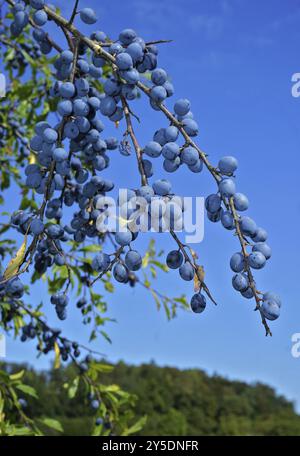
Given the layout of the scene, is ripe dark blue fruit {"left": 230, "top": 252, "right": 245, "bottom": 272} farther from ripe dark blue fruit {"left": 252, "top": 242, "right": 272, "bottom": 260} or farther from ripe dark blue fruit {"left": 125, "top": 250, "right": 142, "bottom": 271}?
ripe dark blue fruit {"left": 125, "top": 250, "right": 142, "bottom": 271}

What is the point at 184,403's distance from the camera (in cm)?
3703

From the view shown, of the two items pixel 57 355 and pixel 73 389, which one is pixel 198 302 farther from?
pixel 73 389

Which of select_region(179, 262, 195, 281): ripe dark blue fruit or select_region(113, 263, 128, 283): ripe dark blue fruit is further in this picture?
select_region(113, 263, 128, 283): ripe dark blue fruit

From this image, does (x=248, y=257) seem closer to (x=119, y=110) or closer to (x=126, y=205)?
(x=126, y=205)

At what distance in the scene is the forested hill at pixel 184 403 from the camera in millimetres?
32500

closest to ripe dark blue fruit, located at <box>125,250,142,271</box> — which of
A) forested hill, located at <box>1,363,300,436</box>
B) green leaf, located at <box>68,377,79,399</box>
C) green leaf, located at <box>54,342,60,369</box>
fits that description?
green leaf, located at <box>54,342,60,369</box>

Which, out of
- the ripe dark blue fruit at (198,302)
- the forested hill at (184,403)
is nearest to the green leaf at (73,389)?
the ripe dark blue fruit at (198,302)

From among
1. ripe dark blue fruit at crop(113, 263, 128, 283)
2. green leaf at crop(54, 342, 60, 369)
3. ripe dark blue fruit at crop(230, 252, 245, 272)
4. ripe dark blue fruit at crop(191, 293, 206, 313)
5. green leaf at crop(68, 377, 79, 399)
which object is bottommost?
ripe dark blue fruit at crop(191, 293, 206, 313)

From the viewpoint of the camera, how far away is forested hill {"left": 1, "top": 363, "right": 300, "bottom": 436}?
1280 inches

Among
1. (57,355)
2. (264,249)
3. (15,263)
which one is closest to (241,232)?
(264,249)

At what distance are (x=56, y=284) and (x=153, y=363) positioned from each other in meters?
39.6

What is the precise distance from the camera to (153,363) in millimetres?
42000

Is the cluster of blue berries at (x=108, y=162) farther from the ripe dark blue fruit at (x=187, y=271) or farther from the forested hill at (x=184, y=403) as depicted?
the forested hill at (x=184, y=403)

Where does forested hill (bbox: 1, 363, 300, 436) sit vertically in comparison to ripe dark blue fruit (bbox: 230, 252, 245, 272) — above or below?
above
